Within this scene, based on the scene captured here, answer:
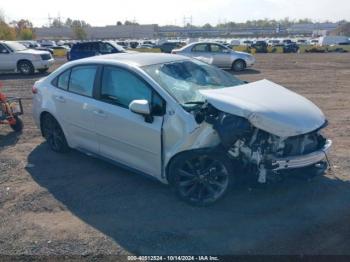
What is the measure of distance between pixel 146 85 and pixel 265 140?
1526 mm

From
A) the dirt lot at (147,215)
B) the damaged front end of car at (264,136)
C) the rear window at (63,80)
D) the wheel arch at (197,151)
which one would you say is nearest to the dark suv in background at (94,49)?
the rear window at (63,80)

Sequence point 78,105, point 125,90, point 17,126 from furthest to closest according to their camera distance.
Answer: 1. point 17,126
2. point 78,105
3. point 125,90

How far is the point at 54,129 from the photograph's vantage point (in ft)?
19.3

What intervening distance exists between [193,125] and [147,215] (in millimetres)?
1126

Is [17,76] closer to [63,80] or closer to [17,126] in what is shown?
[17,126]

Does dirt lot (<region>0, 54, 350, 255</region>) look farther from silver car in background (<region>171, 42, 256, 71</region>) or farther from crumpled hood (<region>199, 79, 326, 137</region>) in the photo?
silver car in background (<region>171, 42, 256, 71</region>)

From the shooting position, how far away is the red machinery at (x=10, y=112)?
279 inches

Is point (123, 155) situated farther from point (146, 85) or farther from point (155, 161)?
point (146, 85)

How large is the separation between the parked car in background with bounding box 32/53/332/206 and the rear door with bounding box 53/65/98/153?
2 cm

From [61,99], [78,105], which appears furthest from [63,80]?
[78,105]

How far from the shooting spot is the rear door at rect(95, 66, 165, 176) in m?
4.27

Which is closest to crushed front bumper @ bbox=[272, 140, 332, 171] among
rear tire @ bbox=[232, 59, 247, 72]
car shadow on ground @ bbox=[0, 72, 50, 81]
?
rear tire @ bbox=[232, 59, 247, 72]

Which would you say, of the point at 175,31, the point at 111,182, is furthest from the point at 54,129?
the point at 175,31

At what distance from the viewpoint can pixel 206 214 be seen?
4039 millimetres
